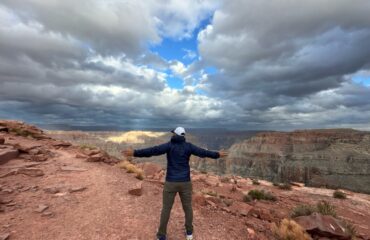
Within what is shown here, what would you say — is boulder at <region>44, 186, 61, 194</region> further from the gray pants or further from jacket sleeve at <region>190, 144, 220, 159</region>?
jacket sleeve at <region>190, 144, 220, 159</region>

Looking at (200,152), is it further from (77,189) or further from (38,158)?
(38,158)

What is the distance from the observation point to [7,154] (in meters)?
13.9

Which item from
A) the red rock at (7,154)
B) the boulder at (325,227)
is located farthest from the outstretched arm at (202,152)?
the red rock at (7,154)

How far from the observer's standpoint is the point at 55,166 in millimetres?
14305

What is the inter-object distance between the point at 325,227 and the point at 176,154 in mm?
5394

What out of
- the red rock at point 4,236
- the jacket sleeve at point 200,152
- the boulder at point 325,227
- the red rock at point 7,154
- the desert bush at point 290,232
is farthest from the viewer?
the red rock at point 7,154

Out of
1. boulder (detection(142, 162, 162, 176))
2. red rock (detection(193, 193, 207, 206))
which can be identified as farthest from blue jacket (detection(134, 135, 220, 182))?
boulder (detection(142, 162, 162, 176))

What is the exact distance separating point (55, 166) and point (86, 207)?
212 inches

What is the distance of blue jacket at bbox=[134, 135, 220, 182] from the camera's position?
7.42 meters

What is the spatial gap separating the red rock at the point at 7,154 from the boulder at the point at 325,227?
42.2 feet

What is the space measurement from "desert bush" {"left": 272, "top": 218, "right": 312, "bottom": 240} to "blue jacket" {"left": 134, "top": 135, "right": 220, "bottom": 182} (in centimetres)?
371

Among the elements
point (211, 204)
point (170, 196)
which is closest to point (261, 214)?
point (211, 204)

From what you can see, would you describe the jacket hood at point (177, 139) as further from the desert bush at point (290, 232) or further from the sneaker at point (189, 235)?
the desert bush at point (290, 232)

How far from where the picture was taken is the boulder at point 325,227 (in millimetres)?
8891
